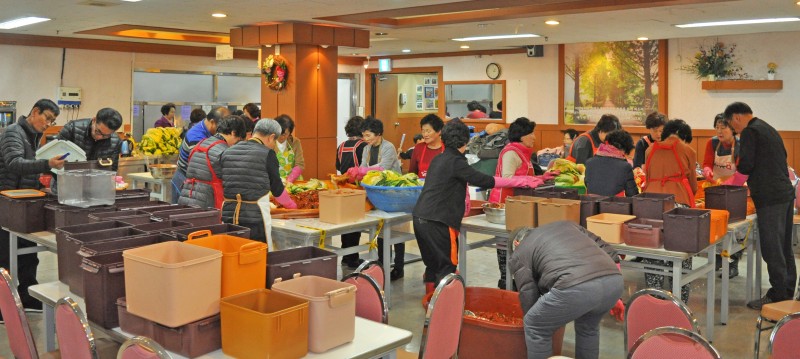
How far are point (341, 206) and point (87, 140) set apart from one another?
2181 millimetres

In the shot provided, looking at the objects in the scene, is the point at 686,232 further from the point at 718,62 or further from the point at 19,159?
the point at 718,62

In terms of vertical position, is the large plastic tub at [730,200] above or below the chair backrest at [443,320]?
above

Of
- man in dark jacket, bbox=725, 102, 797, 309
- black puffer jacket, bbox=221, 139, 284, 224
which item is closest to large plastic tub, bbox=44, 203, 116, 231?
black puffer jacket, bbox=221, 139, 284, 224

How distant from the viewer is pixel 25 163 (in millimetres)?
5809

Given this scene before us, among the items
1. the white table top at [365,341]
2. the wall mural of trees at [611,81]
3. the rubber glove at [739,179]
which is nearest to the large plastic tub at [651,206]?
the rubber glove at [739,179]

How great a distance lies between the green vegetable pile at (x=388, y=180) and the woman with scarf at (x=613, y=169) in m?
1.48

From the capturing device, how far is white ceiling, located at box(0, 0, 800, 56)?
319 inches

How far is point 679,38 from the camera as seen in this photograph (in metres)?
12.2

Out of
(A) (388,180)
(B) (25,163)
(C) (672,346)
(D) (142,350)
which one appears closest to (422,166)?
(A) (388,180)

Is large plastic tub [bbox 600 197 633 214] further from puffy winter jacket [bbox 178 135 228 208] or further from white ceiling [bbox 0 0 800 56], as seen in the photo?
white ceiling [bbox 0 0 800 56]

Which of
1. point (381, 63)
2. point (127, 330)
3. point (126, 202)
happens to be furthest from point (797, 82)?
point (127, 330)

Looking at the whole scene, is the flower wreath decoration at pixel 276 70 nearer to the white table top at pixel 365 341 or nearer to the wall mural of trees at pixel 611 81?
the wall mural of trees at pixel 611 81

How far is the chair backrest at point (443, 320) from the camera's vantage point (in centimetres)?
341

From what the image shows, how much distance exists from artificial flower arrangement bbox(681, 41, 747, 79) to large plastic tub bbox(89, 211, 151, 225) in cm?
976
